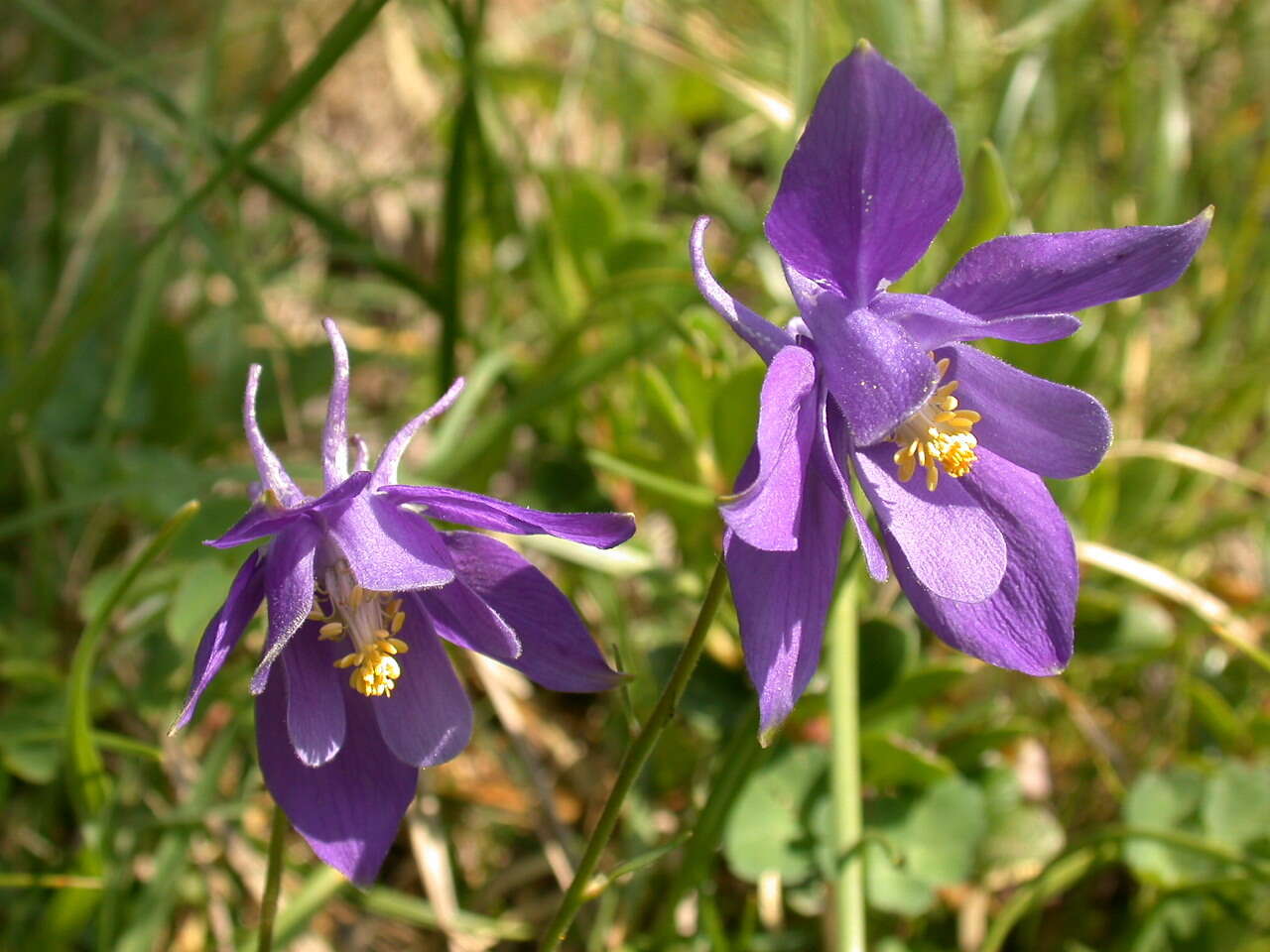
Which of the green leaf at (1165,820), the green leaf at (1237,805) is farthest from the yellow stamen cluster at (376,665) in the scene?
the green leaf at (1237,805)

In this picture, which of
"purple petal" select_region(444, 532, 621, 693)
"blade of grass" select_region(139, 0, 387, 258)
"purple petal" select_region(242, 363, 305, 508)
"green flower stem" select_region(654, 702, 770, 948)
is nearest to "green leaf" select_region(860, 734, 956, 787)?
"green flower stem" select_region(654, 702, 770, 948)

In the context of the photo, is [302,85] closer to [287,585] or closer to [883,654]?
[287,585]

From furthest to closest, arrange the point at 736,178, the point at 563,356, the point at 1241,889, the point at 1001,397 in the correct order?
the point at 736,178 < the point at 563,356 < the point at 1241,889 < the point at 1001,397

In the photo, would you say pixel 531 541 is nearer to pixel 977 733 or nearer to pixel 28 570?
pixel 977 733


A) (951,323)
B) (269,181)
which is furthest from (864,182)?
(269,181)

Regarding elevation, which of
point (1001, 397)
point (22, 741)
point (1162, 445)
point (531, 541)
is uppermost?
point (1001, 397)

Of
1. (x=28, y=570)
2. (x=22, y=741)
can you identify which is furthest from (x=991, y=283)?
(x=28, y=570)

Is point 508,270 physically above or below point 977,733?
above

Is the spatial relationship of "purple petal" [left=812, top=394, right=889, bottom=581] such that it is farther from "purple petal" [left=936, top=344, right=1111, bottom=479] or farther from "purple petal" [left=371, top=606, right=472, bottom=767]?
"purple petal" [left=371, top=606, right=472, bottom=767]

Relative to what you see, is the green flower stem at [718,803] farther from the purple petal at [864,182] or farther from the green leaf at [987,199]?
the green leaf at [987,199]
